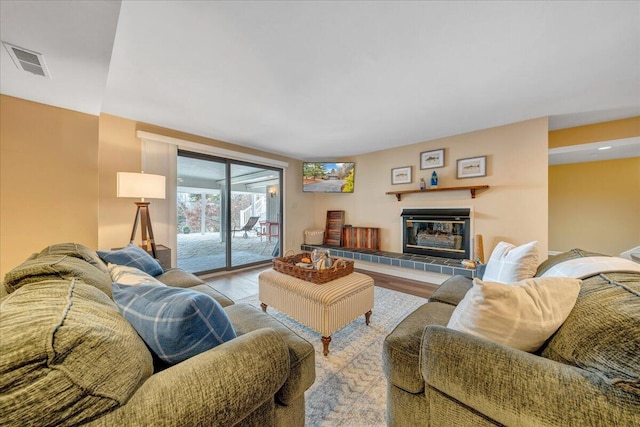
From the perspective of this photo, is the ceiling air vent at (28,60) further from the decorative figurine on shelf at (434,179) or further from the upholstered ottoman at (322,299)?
the decorative figurine on shelf at (434,179)

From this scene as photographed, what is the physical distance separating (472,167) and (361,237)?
85.7 inches

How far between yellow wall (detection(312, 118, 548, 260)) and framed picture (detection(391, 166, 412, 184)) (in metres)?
0.08

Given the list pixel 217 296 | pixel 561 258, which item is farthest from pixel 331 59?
pixel 561 258

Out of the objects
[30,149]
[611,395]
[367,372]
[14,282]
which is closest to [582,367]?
[611,395]

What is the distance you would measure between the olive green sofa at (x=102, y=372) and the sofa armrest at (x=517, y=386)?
578 millimetres

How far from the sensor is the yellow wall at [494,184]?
9.48 feet

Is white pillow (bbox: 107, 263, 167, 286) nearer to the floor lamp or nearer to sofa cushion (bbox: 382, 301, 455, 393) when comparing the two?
sofa cushion (bbox: 382, 301, 455, 393)

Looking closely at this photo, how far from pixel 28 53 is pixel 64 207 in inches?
60.7

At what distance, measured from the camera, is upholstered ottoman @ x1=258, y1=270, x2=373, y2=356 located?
176 centimetres

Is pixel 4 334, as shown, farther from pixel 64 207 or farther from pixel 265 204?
pixel 265 204

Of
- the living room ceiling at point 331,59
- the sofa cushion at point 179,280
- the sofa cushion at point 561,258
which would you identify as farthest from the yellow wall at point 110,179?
the sofa cushion at point 561,258

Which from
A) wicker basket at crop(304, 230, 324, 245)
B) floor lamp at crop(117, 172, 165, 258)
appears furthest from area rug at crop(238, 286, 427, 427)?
wicker basket at crop(304, 230, 324, 245)

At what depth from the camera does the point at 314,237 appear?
495 cm

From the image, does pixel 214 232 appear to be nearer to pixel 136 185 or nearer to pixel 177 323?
pixel 136 185
